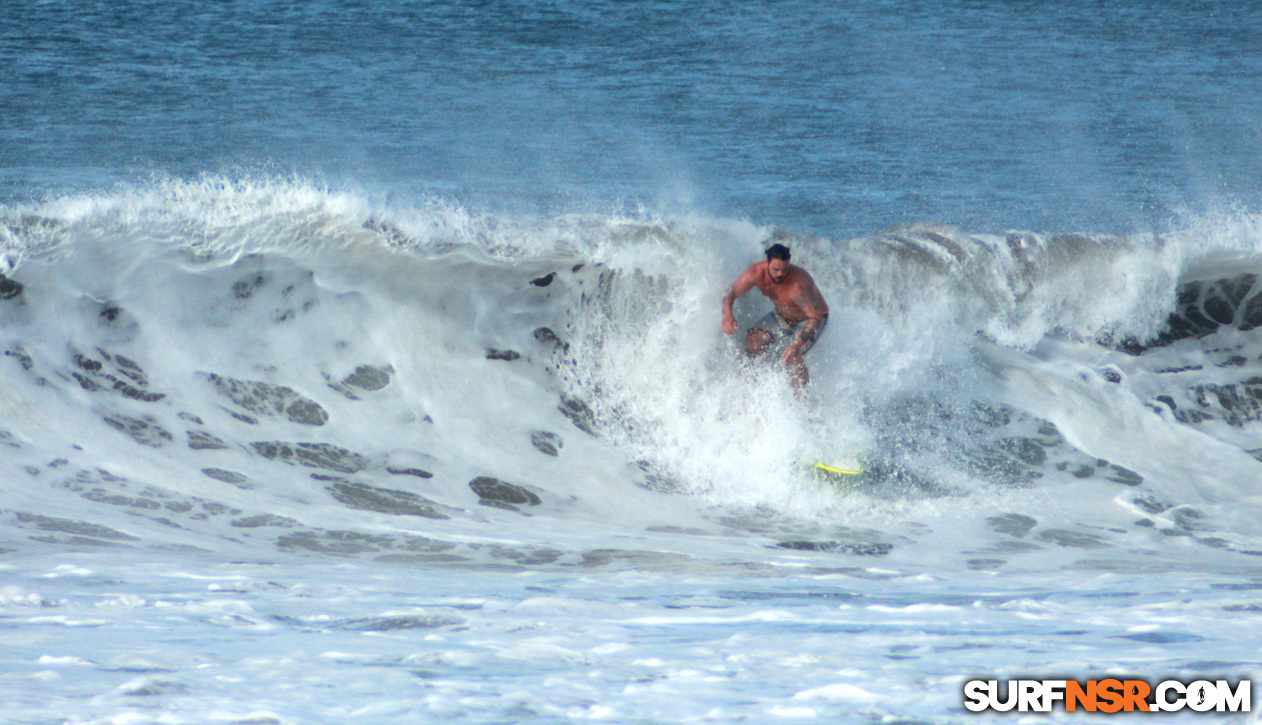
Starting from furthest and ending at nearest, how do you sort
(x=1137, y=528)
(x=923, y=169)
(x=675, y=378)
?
(x=923, y=169), (x=675, y=378), (x=1137, y=528)

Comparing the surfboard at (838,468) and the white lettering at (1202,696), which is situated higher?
the surfboard at (838,468)

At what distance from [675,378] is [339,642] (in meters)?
4.11

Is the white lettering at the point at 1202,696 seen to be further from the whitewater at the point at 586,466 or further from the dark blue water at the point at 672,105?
the dark blue water at the point at 672,105

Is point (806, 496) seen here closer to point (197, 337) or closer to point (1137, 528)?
point (1137, 528)

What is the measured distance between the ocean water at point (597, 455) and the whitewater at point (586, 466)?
0.03 m

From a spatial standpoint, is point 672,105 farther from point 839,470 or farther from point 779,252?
point 839,470

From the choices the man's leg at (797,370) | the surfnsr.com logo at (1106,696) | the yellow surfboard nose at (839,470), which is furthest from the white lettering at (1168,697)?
the man's leg at (797,370)

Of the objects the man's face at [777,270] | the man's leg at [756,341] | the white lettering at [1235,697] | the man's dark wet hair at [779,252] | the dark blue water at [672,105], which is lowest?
the white lettering at [1235,697]

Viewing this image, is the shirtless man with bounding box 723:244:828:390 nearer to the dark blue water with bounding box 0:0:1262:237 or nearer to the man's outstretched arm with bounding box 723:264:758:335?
the man's outstretched arm with bounding box 723:264:758:335

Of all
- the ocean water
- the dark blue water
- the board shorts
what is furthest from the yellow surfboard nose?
the dark blue water

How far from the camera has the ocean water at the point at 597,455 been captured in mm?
3576

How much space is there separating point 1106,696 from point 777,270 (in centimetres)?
423

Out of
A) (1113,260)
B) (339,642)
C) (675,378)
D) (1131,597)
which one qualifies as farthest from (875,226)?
(339,642)

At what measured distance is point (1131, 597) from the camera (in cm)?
477
